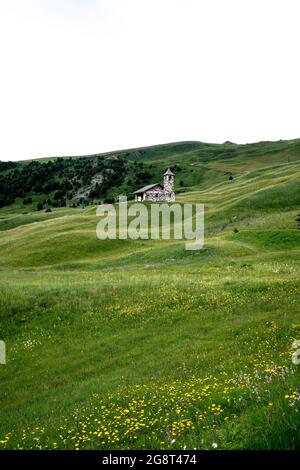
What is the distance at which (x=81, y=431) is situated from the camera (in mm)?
11875

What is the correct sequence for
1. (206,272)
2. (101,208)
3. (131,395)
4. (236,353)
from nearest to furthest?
(131,395), (236,353), (206,272), (101,208)

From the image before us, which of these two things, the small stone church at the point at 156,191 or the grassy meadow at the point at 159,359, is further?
the small stone church at the point at 156,191

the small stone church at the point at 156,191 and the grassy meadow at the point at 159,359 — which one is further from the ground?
the small stone church at the point at 156,191

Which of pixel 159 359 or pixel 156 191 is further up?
pixel 156 191

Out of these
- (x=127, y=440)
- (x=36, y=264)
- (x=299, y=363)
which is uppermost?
(x=299, y=363)

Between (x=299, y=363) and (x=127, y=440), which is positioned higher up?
(x=299, y=363)

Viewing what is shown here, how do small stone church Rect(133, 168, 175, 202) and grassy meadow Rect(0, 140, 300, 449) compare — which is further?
small stone church Rect(133, 168, 175, 202)

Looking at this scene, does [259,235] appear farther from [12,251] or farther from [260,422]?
[260,422]

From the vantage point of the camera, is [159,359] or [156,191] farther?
[156,191]

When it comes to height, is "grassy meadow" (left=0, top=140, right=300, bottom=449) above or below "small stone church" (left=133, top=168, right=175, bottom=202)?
below

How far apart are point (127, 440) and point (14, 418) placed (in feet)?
20.4

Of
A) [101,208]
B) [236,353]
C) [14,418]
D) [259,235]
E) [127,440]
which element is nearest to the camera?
[127,440]

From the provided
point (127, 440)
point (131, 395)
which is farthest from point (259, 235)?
point (127, 440)

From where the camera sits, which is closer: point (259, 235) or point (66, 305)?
point (66, 305)
